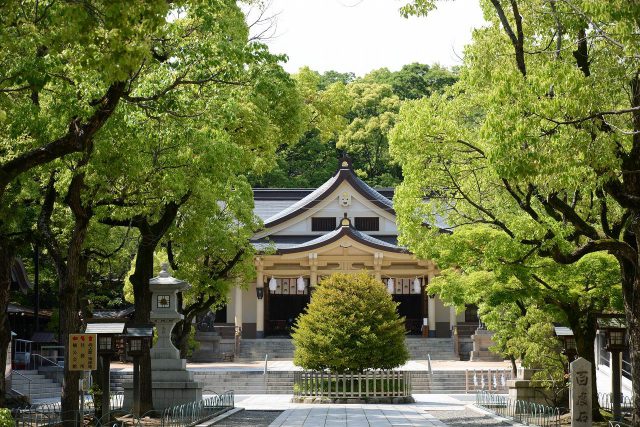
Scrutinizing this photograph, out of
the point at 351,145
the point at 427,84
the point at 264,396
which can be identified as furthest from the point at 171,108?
the point at 427,84

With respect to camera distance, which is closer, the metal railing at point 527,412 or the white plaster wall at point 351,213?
the metal railing at point 527,412

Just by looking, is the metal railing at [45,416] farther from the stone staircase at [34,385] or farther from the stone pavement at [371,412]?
the stone staircase at [34,385]

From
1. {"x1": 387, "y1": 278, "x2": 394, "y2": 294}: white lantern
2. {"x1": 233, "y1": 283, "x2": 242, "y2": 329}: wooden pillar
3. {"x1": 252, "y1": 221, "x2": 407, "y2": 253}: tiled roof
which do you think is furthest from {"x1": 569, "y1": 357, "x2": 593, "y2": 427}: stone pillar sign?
{"x1": 233, "y1": 283, "x2": 242, "y2": 329}: wooden pillar

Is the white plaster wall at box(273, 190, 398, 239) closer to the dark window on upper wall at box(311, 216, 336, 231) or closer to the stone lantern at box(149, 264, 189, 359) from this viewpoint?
the dark window on upper wall at box(311, 216, 336, 231)

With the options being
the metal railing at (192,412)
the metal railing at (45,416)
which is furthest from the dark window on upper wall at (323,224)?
the metal railing at (45,416)

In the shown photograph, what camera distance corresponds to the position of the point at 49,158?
12.1 metres

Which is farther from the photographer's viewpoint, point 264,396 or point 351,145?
point 351,145

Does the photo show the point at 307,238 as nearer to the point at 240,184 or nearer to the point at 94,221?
the point at 240,184

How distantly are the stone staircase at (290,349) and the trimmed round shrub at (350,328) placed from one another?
49.9 feet

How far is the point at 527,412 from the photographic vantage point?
898 inches

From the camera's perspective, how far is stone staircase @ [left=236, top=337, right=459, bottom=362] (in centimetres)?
4538

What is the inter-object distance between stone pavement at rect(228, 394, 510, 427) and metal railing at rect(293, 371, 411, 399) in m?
0.70

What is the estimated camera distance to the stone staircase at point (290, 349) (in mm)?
45375

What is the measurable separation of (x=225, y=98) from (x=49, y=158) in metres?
5.88
